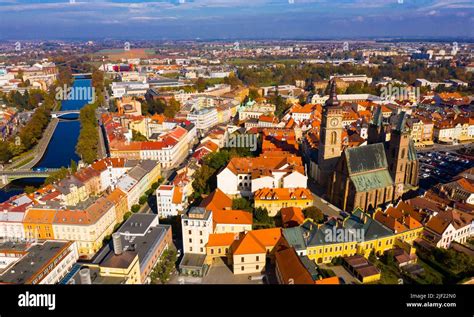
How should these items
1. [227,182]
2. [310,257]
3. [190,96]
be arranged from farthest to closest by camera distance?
[190,96]
[227,182]
[310,257]

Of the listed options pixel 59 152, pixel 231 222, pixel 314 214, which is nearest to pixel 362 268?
pixel 314 214

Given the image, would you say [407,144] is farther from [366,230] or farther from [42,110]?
[42,110]

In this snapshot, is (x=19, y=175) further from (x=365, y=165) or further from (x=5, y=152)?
(x=365, y=165)

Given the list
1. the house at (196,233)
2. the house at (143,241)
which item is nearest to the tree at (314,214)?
the house at (196,233)

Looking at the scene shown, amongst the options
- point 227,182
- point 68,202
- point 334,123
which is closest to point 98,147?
point 68,202

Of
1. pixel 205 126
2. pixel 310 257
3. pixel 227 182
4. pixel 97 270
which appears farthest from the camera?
pixel 205 126
